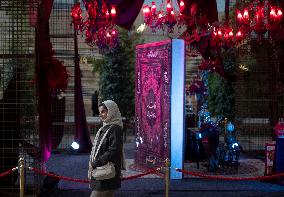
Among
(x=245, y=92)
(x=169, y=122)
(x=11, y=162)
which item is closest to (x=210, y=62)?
(x=245, y=92)

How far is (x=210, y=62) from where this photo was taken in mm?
13977

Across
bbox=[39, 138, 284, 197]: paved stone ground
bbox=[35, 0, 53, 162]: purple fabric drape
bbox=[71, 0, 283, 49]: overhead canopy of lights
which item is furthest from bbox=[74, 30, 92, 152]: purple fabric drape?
bbox=[35, 0, 53, 162]: purple fabric drape

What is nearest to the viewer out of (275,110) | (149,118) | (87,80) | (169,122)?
(169,122)

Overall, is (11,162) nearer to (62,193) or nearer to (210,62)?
(62,193)

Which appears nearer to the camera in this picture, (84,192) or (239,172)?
(84,192)

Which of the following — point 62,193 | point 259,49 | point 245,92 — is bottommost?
point 62,193

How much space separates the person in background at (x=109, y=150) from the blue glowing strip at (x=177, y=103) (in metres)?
4.13

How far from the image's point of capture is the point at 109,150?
19.0 ft

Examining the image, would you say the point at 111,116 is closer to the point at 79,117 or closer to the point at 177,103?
the point at 177,103

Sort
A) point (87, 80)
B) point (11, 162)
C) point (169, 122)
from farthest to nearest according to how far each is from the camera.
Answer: point (87, 80), point (169, 122), point (11, 162)

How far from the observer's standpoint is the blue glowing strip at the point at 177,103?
1004 centimetres

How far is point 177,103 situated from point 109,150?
4407mm

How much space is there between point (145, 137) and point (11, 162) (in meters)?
3.51

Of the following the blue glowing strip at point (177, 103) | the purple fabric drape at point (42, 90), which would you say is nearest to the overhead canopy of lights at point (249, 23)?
the blue glowing strip at point (177, 103)
